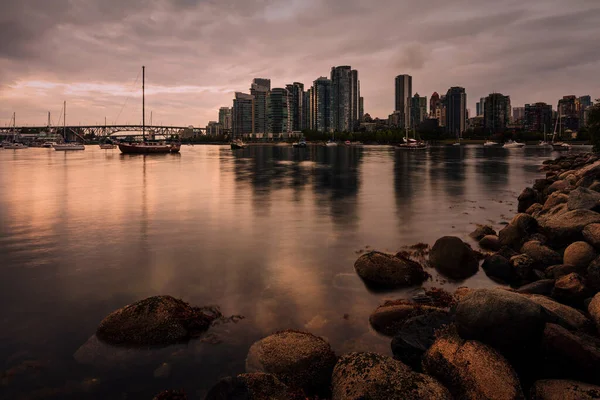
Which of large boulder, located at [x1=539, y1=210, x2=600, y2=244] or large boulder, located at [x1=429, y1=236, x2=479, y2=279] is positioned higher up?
large boulder, located at [x1=539, y1=210, x2=600, y2=244]

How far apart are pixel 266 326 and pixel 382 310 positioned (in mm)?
3825

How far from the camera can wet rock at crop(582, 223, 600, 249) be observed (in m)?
17.0

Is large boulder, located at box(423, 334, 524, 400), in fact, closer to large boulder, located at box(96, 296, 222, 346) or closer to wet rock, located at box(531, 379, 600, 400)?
wet rock, located at box(531, 379, 600, 400)

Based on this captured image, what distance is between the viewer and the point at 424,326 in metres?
11.4

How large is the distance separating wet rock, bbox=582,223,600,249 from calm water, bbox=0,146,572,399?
4.61 meters

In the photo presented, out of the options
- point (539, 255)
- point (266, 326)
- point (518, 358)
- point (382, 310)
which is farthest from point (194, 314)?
point (539, 255)

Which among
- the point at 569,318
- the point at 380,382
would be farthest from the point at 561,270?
the point at 380,382

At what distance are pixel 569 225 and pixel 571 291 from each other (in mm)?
7079

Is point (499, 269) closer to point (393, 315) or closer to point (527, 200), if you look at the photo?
point (393, 315)

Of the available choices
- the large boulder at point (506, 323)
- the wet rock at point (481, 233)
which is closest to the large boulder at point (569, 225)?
the wet rock at point (481, 233)

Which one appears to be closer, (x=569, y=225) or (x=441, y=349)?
(x=441, y=349)

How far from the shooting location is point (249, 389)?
345 inches

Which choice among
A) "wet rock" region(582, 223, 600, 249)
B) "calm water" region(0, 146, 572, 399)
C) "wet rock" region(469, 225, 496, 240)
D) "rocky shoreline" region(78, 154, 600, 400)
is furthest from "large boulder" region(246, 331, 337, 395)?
"wet rock" region(469, 225, 496, 240)

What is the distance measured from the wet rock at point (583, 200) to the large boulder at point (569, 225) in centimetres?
112
